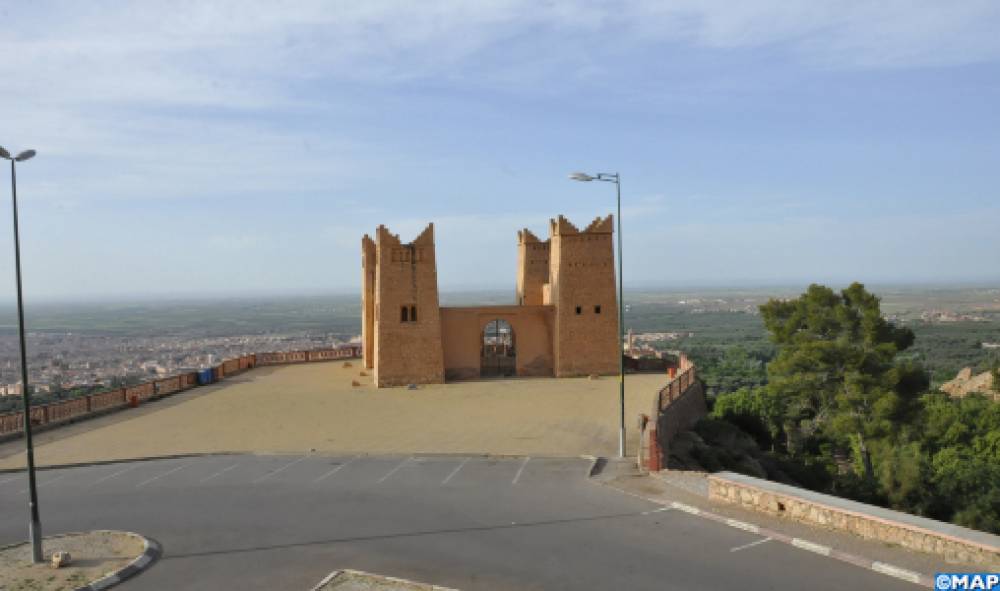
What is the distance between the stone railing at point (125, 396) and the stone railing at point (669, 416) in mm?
18134

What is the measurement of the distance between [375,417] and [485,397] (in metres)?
5.09

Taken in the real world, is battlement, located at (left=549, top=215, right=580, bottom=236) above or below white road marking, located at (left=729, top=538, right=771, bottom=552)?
above

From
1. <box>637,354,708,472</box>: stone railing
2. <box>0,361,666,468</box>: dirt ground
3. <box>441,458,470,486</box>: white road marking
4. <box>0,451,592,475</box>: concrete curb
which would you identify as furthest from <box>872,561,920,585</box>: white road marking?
<box>0,361,666,468</box>: dirt ground

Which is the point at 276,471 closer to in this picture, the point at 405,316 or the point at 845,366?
the point at 405,316

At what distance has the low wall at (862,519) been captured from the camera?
31.9ft

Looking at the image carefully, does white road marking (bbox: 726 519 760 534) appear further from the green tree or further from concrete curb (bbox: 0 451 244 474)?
the green tree

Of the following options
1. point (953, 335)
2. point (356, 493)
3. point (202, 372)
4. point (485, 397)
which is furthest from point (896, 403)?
point (953, 335)

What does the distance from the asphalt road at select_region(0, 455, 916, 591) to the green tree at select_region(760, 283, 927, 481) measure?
15.2m

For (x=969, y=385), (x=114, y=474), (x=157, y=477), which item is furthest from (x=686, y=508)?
(x=969, y=385)

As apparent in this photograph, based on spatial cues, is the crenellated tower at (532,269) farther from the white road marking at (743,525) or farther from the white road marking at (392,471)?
the white road marking at (743,525)

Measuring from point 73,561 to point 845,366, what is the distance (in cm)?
2585

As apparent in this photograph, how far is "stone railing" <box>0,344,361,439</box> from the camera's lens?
22.5 meters

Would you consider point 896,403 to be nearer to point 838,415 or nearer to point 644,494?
point 838,415

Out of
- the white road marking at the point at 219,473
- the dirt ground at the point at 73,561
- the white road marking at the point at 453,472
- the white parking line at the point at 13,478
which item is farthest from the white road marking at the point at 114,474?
the white road marking at the point at 453,472
